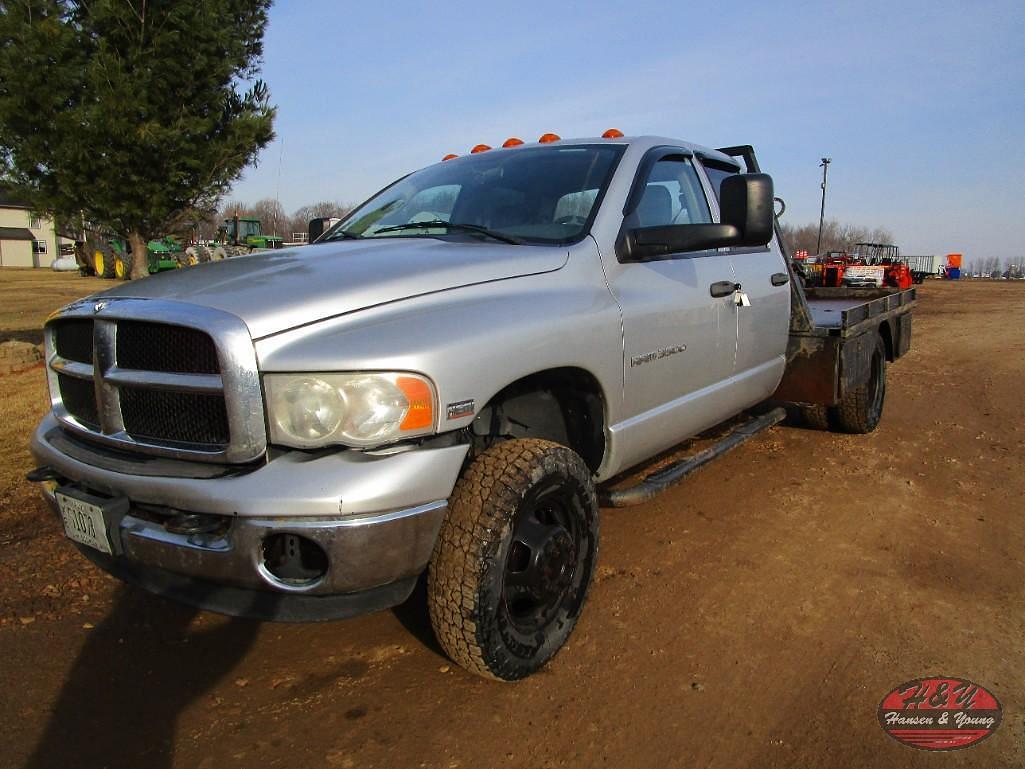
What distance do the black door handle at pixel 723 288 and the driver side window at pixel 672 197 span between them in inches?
12.8

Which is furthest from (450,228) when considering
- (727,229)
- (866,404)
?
(866,404)

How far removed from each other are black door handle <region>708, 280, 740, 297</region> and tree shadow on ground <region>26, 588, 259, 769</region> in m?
2.57

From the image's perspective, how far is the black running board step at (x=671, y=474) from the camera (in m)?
2.98

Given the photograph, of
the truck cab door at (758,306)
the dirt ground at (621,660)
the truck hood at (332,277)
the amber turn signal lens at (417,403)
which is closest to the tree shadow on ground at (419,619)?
the dirt ground at (621,660)

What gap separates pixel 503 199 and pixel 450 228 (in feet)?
1.08

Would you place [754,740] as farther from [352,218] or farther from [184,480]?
[352,218]

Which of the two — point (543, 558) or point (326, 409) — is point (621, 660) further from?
point (326, 409)

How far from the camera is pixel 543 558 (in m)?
2.50

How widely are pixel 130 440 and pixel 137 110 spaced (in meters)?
9.03

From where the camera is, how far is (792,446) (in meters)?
5.61

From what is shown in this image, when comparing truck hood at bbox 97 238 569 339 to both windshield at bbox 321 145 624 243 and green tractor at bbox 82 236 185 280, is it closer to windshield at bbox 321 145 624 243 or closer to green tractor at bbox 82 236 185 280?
windshield at bbox 321 145 624 243

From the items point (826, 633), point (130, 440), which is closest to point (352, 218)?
point (130, 440)

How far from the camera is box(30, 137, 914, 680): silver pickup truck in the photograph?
201 cm

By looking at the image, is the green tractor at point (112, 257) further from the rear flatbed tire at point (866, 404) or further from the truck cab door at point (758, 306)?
the truck cab door at point (758, 306)
